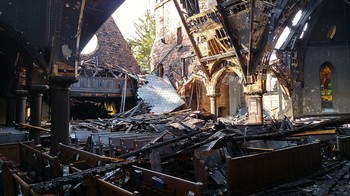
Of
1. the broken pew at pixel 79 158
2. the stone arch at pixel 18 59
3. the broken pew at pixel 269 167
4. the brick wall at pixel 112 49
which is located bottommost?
the broken pew at pixel 269 167

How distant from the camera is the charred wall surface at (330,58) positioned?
20.6 metres

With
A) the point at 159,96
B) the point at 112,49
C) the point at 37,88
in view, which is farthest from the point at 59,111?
the point at 112,49

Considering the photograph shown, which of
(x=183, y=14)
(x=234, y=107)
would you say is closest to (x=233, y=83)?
(x=234, y=107)

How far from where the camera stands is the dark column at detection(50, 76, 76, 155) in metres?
6.79

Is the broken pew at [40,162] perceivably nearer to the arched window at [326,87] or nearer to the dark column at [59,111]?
the dark column at [59,111]

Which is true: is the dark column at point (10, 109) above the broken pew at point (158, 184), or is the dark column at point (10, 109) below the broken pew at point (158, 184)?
above

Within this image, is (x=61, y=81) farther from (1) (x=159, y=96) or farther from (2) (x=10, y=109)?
(1) (x=159, y=96)

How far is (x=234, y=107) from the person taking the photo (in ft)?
93.5

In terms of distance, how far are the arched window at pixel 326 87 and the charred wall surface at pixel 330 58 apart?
17cm

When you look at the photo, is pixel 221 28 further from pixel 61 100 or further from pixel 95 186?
pixel 95 186

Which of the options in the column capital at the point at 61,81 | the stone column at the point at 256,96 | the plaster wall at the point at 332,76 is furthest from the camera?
the plaster wall at the point at 332,76

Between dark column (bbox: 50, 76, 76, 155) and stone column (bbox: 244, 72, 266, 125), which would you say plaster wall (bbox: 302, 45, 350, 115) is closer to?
stone column (bbox: 244, 72, 266, 125)

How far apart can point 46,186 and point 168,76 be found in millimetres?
27336

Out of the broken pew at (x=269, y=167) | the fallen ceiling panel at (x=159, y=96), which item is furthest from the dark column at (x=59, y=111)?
the fallen ceiling panel at (x=159, y=96)
